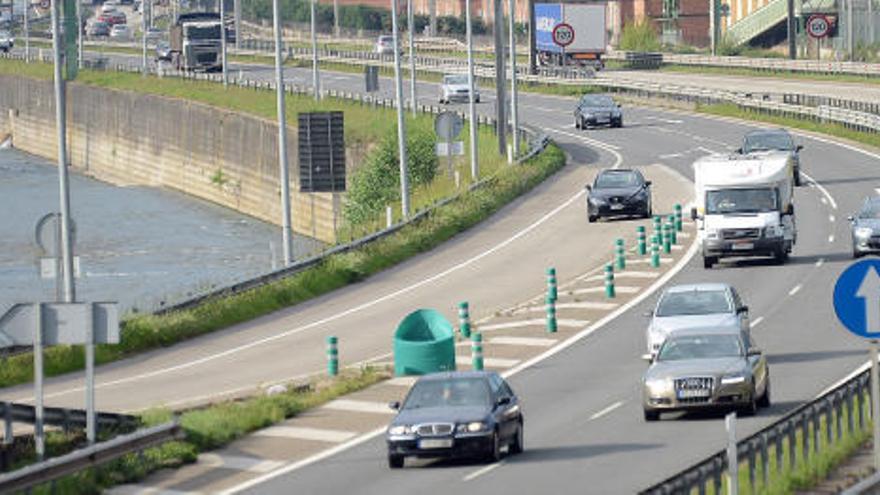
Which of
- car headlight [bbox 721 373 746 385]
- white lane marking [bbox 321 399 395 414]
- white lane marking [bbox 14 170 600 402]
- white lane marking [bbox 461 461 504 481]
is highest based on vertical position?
car headlight [bbox 721 373 746 385]

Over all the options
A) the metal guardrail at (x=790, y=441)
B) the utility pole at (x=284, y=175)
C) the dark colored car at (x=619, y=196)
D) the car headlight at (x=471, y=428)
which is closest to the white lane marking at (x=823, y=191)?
the dark colored car at (x=619, y=196)

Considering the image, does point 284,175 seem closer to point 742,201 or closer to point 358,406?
point 742,201

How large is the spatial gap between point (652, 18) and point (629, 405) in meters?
139

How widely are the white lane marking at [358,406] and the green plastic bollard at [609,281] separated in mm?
13281

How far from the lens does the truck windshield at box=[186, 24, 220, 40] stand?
15425cm

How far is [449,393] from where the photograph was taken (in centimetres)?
2920

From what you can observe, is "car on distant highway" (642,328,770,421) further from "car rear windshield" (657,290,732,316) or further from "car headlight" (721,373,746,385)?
"car rear windshield" (657,290,732,316)

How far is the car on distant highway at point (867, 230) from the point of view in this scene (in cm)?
5131

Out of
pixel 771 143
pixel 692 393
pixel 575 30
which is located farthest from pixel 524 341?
pixel 575 30

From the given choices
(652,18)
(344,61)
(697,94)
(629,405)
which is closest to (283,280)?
(629,405)

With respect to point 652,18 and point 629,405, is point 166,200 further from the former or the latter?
point 629,405

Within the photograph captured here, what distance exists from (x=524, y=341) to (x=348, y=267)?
13351mm

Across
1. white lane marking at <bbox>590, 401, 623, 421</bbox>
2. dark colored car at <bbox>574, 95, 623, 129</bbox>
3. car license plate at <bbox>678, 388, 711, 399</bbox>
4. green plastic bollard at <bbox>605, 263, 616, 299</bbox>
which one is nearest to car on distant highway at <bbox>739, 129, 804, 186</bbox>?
green plastic bollard at <bbox>605, 263, 616, 299</bbox>

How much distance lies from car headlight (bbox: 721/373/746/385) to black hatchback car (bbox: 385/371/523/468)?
3.15m
